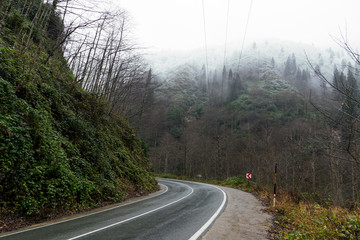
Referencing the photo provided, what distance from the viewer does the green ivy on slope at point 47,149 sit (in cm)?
623

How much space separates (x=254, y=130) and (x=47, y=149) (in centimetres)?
5420

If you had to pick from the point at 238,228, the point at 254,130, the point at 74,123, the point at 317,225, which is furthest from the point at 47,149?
the point at 254,130

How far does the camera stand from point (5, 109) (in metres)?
7.01

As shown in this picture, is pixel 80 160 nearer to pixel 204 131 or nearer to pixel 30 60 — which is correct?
pixel 30 60

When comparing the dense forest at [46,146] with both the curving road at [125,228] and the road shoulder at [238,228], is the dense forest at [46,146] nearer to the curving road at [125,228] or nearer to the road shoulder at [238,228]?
the curving road at [125,228]

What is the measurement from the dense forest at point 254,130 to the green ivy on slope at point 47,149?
8518mm

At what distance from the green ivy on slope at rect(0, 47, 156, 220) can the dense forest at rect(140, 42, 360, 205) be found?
8.52m

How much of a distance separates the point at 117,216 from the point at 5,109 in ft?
16.8

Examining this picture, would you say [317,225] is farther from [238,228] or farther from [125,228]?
[125,228]

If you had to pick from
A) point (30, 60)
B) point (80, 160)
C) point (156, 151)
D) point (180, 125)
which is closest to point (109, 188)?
point (80, 160)

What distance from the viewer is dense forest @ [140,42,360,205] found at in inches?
640

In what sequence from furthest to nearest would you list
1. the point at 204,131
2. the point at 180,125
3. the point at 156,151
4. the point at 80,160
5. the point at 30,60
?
the point at 180,125, the point at 204,131, the point at 156,151, the point at 30,60, the point at 80,160

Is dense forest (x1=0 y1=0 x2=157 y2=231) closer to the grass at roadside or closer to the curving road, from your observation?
the curving road

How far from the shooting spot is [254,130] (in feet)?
184
